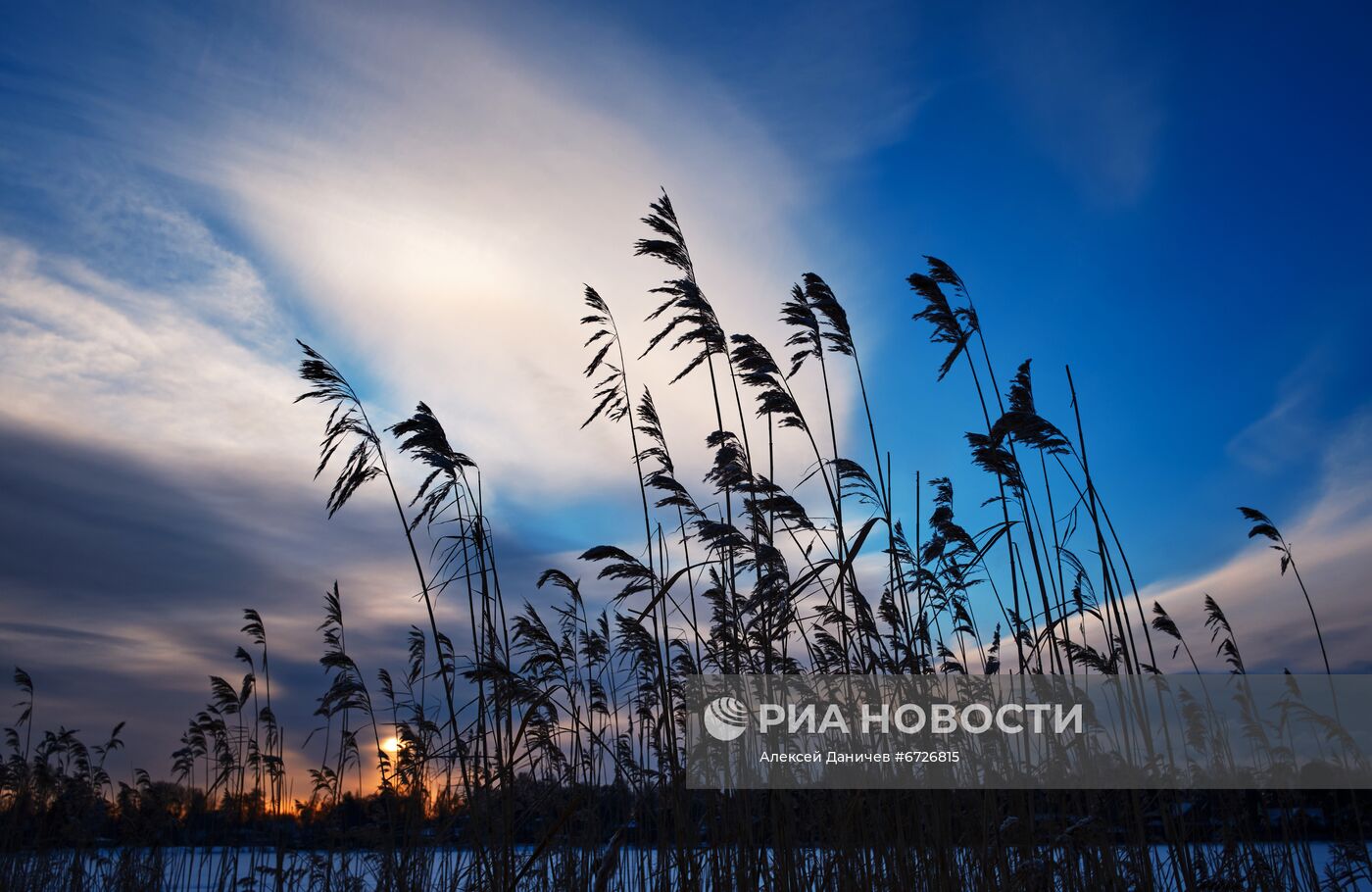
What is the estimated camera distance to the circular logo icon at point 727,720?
4504mm

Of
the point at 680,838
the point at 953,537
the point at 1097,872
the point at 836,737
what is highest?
the point at 953,537

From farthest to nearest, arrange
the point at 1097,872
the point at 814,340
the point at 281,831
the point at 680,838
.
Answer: the point at 281,831, the point at 814,340, the point at 1097,872, the point at 680,838

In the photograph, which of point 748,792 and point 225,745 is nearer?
point 748,792

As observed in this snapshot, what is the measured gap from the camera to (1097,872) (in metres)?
3.72

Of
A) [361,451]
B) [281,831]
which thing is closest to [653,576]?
[361,451]

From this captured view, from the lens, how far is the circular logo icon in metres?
4.50

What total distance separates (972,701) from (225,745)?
32.7ft

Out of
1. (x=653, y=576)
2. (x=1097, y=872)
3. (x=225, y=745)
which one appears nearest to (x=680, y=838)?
(x=653, y=576)

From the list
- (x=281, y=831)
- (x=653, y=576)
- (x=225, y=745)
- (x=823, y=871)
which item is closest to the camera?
(x=823, y=871)

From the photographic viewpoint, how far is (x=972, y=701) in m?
4.88

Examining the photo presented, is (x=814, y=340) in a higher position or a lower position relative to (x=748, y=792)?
higher

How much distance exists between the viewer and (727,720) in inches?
182

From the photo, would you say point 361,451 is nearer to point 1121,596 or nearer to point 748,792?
point 748,792

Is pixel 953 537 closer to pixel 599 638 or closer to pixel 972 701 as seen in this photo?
pixel 972 701
